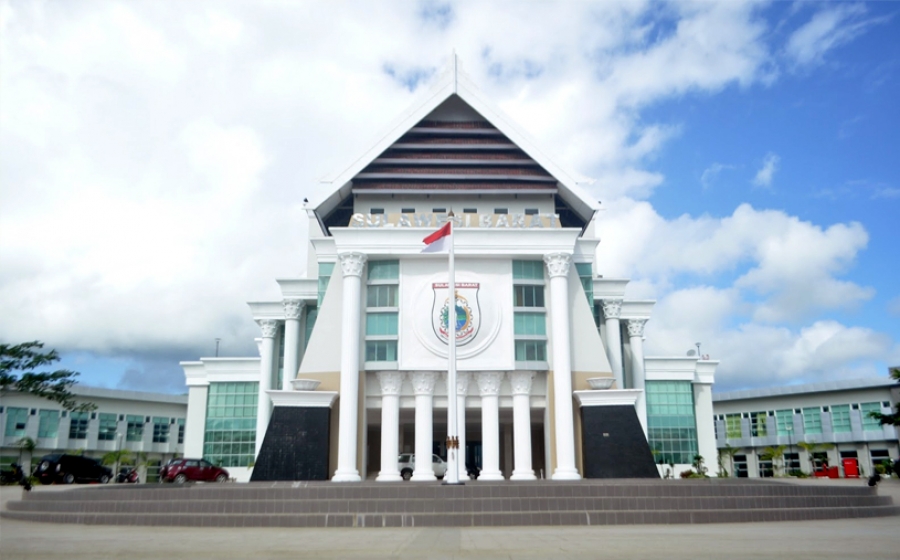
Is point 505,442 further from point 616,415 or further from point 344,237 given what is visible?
point 344,237

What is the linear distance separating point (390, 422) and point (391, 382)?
1.74m

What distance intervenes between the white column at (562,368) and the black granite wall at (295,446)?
9.90 metres

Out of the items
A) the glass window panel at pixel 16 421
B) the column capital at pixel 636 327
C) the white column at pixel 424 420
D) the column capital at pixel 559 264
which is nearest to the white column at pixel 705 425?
the column capital at pixel 636 327

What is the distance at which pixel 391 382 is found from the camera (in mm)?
31734

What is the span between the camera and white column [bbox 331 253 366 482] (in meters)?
30.1

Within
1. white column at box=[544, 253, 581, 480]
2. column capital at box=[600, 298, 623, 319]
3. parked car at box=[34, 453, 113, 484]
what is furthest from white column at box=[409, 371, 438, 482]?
parked car at box=[34, 453, 113, 484]

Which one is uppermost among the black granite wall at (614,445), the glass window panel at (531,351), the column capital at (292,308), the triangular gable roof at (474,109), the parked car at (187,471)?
the triangular gable roof at (474,109)

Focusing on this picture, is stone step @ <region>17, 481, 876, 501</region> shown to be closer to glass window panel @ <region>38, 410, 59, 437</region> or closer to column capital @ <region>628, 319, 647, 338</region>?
column capital @ <region>628, 319, 647, 338</region>

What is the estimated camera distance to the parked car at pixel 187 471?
108 feet

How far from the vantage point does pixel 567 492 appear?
824 inches

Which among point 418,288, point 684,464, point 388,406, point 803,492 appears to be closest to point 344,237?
point 418,288

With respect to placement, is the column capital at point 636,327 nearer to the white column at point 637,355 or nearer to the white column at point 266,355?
the white column at point 637,355

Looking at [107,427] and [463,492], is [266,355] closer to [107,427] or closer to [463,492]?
[463,492]

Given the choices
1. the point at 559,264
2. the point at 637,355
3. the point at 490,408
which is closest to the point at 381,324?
the point at 490,408
